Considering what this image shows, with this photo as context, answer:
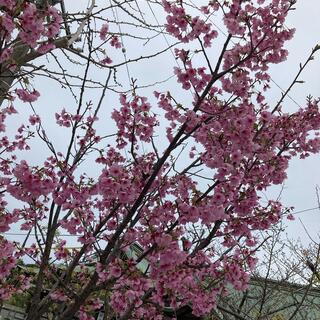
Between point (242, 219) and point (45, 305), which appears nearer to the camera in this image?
point (45, 305)

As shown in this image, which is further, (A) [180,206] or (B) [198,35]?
(B) [198,35]

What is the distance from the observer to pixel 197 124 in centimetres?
415

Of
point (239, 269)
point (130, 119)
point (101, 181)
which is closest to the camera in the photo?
point (101, 181)

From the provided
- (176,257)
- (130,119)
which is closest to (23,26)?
(130,119)

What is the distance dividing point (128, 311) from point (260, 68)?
3.14 meters

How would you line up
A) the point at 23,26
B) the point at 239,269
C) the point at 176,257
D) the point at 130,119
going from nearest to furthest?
1. the point at 23,26
2. the point at 176,257
3. the point at 239,269
4. the point at 130,119

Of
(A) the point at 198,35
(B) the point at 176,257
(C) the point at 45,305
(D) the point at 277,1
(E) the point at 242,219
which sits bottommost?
(C) the point at 45,305

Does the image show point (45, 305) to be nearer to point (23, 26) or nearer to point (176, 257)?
point (176, 257)

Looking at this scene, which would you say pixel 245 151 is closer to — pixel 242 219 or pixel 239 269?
pixel 242 219

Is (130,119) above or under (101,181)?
above

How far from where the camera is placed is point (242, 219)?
4.65 meters

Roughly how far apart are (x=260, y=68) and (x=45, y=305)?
139 inches

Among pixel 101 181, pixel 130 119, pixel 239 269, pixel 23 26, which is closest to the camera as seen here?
pixel 23 26

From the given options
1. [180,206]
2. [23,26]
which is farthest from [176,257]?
[23,26]
